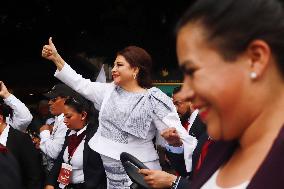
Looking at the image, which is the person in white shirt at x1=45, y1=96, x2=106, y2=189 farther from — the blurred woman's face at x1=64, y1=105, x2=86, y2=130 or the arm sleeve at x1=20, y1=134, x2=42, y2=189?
the arm sleeve at x1=20, y1=134, x2=42, y2=189

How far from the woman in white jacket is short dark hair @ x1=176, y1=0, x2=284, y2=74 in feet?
7.75

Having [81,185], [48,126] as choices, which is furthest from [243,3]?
[48,126]

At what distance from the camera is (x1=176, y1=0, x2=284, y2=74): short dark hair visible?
128 centimetres

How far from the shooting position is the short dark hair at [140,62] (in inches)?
154

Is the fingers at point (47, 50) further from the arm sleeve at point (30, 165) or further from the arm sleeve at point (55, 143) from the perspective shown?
the arm sleeve at point (55, 143)

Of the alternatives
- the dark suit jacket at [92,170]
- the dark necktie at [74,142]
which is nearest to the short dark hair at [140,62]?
the dark suit jacket at [92,170]

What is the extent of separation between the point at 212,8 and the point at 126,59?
2.62 metres

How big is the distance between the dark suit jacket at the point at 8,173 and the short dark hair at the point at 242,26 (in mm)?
2725

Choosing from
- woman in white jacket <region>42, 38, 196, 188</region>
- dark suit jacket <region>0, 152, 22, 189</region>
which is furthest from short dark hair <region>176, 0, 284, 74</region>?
dark suit jacket <region>0, 152, 22, 189</region>

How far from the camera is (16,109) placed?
5301mm

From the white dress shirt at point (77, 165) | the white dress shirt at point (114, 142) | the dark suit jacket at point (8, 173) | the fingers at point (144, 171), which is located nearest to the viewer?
the fingers at point (144, 171)

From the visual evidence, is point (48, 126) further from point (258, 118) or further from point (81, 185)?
point (258, 118)

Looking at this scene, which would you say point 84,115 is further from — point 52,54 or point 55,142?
point 52,54

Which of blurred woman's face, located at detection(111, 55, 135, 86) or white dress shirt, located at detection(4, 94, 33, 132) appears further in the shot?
white dress shirt, located at detection(4, 94, 33, 132)
